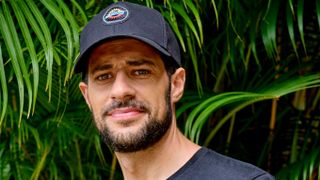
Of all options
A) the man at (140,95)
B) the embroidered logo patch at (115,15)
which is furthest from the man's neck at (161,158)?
the embroidered logo patch at (115,15)

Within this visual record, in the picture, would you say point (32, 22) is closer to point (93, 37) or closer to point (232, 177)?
point (93, 37)

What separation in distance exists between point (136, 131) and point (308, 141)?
0.96m

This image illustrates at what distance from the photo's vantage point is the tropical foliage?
6.17ft

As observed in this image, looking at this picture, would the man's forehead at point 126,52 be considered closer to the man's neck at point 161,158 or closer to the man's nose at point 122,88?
the man's nose at point 122,88

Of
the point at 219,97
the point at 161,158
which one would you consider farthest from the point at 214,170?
the point at 219,97

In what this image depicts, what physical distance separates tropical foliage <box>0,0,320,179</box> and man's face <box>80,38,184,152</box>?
1.52 feet

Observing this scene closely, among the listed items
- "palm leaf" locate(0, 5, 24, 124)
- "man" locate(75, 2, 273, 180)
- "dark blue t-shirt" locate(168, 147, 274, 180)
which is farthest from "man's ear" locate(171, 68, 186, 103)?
"palm leaf" locate(0, 5, 24, 124)

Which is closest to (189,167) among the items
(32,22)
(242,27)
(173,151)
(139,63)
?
(173,151)

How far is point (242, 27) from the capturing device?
2.01m

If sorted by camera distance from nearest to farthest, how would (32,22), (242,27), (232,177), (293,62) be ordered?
(232,177)
(32,22)
(242,27)
(293,62)

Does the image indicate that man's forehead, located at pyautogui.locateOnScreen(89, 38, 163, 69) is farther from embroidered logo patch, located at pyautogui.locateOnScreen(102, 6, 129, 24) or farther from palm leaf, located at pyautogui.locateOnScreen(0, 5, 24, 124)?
palm leaf, located at pyautogui.locateOnScreen(0, 5, 24, 124)

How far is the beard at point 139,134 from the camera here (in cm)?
127

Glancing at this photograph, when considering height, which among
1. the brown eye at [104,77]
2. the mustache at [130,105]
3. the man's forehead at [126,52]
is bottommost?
the mustache at [130,105]

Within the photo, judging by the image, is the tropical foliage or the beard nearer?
the beard
